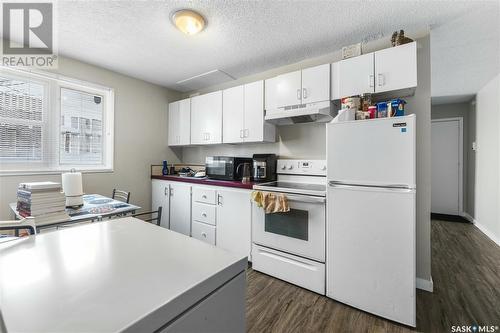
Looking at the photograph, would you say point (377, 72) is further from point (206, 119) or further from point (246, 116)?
point (206, 119)

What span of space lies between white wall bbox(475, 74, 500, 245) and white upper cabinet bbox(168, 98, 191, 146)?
4.58 meters

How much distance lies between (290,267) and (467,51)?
10.3ft

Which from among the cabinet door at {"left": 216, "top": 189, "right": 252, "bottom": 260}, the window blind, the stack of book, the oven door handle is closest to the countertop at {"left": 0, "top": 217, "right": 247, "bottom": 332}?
the stack of book

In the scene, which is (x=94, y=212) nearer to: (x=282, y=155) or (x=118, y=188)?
(x=118, y=188)

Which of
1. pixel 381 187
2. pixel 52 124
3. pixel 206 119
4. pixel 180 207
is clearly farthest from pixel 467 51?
pixel 52 124

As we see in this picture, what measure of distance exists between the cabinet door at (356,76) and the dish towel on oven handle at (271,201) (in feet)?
3.83

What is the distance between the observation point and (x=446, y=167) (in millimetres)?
4680

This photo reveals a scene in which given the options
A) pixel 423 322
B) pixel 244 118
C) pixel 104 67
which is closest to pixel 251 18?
pixel 244 118

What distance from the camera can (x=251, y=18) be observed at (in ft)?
6.48

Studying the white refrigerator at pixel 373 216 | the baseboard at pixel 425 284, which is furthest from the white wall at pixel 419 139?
the white refrigerator at pixel 373 216

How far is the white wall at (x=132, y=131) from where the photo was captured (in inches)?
116

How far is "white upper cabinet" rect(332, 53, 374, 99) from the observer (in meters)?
2.05

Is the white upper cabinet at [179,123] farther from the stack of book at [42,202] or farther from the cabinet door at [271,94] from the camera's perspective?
the stack of book at [42,202]

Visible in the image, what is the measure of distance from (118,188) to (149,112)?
4.18 ft
